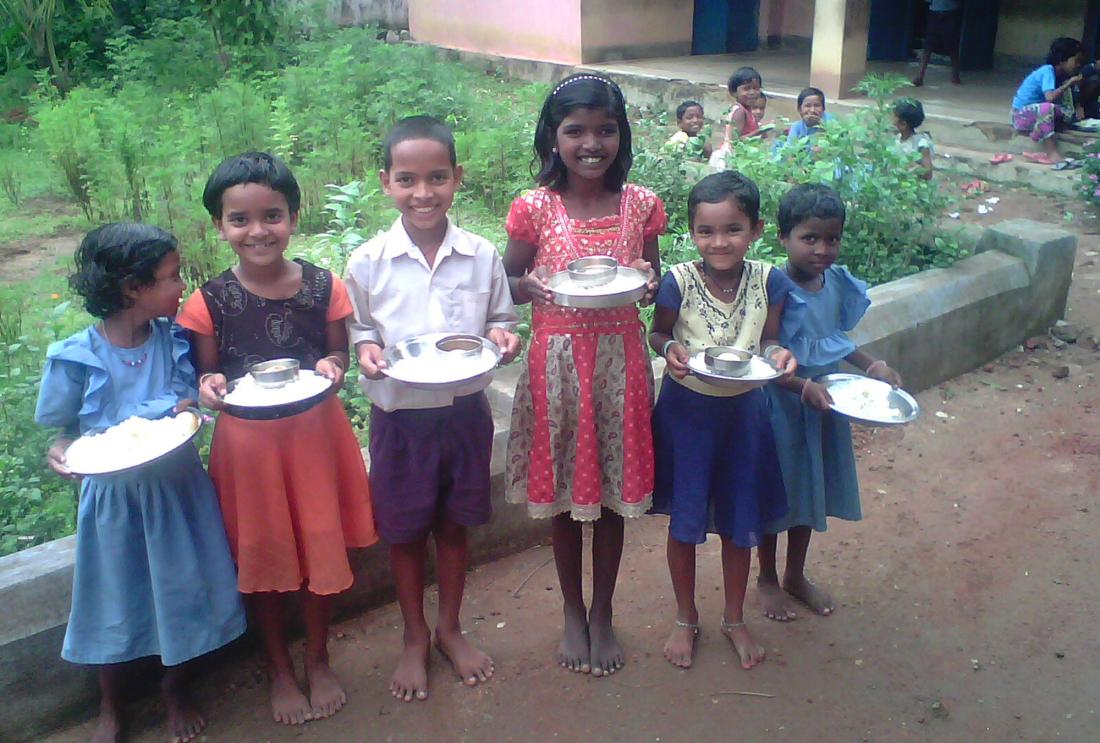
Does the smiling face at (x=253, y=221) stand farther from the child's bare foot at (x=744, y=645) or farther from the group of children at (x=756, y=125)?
the group of children at (x=756, y=125)

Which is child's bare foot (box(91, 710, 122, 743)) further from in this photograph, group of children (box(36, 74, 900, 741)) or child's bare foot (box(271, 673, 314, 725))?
child's bare foot (box(271, 673, 314, 725))

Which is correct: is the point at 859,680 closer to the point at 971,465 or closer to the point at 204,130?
the point at 971,465

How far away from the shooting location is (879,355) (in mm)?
4191

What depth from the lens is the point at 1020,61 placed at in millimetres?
11562

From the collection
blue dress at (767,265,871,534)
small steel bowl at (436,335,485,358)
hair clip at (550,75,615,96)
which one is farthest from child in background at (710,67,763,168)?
small steel bowl at (436,335,485,358)

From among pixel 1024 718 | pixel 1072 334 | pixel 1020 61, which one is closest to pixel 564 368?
pixel 1024 718

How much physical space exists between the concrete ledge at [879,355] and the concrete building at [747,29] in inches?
216

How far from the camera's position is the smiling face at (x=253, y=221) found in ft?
7.43

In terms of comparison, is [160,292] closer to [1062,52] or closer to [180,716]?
[180,716]

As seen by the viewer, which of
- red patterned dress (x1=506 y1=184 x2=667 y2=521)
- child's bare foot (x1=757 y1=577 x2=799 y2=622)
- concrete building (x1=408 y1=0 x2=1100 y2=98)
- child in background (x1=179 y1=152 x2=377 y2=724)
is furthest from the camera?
concrete building (x1=408 y1=0 x2=1100 y2=98)

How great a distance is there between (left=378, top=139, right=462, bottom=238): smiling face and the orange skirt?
0.53 metres

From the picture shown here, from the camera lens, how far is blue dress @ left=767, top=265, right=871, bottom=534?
2.75 m

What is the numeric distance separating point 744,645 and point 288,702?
1.29m

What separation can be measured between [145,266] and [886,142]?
385 cm
